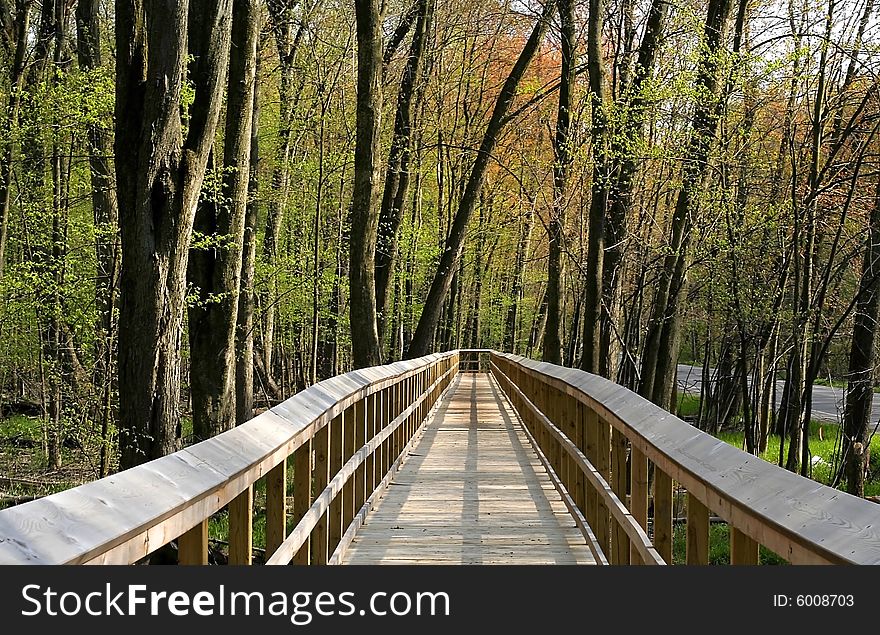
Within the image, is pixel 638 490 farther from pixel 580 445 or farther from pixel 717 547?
pixel 717 547

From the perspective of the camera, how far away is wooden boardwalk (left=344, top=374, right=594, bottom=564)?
7.08m

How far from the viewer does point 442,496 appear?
31.7 feet

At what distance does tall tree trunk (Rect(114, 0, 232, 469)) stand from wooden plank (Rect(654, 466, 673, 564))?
5.48m

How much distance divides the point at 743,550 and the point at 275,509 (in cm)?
222

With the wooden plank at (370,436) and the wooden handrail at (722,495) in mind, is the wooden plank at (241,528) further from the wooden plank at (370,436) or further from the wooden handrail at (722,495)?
the wooden plank at (370,436)

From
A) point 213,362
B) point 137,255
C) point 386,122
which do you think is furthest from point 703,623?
point 386,122

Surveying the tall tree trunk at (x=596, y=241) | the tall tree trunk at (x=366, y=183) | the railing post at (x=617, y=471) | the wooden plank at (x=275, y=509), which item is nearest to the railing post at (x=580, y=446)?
the railing post at (x=617, y=471)

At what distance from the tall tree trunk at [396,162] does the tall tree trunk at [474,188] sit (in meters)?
0.96

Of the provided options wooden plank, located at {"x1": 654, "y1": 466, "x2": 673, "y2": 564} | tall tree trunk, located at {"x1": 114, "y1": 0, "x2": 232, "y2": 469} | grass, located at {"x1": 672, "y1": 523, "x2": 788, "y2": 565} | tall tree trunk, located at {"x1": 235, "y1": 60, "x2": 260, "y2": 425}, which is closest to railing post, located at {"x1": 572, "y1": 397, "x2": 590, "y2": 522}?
wooden plank, located at {"x1": 654, "y1": 466, "x2": 673, "y2": 564}

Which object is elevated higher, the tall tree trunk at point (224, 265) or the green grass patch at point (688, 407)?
the tall tree trunk at point (224, 265)

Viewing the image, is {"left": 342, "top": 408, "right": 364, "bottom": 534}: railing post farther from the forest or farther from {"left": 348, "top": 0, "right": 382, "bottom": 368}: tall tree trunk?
{"left": 348, "top": 0, "right": 382, "bottom": 368}: tall tree trunk

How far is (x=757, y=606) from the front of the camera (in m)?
2.50

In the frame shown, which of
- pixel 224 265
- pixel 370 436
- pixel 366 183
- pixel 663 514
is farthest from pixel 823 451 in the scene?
pixel 663 514

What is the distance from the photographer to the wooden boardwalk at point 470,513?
23.2 feet
